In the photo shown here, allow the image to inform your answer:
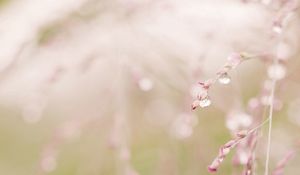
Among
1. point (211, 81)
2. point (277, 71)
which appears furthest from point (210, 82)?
point (277, 71)

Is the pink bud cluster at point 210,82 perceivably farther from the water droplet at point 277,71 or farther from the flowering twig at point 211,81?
the water droplet at point 277,71

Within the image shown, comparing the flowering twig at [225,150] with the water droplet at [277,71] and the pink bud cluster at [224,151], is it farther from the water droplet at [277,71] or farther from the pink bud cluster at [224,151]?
the water droplet at [277,71]

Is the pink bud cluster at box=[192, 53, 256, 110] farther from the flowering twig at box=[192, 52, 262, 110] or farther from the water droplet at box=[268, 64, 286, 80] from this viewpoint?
the water droplet at box=[268, 64, 286, 80]

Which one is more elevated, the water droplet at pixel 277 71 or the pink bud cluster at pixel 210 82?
the pink bud cluster at pixel 210 82

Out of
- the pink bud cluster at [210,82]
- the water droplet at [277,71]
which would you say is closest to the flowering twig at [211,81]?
the pink bud cluster at [210,82]

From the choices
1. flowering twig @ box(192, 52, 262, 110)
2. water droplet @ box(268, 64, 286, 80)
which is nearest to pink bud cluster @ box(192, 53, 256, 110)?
flowering twig @ box(192, 52, 262, 110)

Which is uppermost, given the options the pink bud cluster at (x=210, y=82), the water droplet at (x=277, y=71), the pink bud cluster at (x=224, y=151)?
the pink bud cluster at (x=210, y=82)

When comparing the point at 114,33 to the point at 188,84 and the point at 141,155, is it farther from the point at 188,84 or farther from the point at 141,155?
the point at 141,155

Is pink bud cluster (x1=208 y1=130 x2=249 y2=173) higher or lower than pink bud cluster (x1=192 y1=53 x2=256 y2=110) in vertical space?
lower

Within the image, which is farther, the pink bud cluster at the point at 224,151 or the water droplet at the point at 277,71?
the water droplet at the point at 277,71

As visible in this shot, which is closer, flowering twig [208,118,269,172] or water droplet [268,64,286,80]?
flowering twig [208,118,269,172]

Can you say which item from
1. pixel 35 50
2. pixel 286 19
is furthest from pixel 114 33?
pixel 286 19
